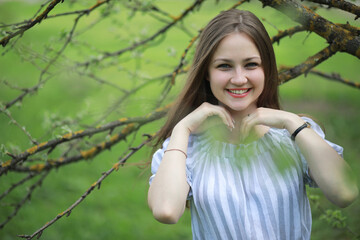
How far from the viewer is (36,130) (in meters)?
6.34

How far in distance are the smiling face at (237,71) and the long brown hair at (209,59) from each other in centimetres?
4

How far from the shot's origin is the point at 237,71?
1.51 meters

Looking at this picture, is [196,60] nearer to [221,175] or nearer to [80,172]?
[221,175]

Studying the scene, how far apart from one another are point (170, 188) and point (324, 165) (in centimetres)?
57

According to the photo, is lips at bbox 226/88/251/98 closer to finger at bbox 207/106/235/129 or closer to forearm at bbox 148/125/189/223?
finger at bbox 207/106/235/129

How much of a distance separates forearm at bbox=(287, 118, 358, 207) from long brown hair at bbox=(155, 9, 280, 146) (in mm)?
369

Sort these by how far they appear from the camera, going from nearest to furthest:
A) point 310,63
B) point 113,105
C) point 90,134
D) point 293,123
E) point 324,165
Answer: point 324,165 → point 293,123 → point 310,63 → point 90,134 → point 113,105

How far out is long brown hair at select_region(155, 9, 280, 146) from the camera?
5.14 feet

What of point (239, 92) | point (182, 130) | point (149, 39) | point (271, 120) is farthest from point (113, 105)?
point (271, 120)

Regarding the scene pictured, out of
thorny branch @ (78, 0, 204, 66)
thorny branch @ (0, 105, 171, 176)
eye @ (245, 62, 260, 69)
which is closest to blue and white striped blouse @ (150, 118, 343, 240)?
eye @ (245, 62, 260, 69)

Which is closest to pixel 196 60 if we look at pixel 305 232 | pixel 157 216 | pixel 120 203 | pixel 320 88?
pixel 157 216

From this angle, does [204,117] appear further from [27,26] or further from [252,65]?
[27,26]

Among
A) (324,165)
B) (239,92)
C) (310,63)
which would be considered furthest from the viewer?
(310,63)

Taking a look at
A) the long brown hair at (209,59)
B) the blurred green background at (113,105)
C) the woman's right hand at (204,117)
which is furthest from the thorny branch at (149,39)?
the woman's right hand at (204,117)
